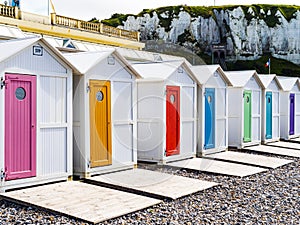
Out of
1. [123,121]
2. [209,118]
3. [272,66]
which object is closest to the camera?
[123,121]

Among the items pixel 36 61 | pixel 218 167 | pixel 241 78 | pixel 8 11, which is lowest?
pixel 218 167

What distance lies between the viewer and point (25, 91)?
6602 millimetres

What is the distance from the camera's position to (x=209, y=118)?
1091cm

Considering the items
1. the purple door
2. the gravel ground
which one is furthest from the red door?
the purple door

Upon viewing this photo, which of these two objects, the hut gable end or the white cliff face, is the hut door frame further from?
the white cliff face

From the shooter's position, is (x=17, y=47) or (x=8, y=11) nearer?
(x=17, y=47)

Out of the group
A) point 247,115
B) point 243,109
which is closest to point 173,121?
point 243,109

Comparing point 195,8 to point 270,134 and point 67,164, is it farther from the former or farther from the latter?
point 67,164

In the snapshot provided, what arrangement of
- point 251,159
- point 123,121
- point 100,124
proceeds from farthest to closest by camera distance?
point 251,159, point 123,121, point 100,124

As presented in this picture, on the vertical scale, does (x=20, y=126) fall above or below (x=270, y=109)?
below

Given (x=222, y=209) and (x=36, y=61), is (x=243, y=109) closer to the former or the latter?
(x=222, y=209)

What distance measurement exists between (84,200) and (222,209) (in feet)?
6.18

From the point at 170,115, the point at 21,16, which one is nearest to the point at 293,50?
the point at 21,16

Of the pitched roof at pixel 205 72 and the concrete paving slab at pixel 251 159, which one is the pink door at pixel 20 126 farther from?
the concrete paving slab at pixel 251 159
